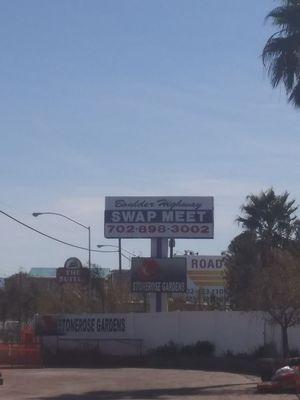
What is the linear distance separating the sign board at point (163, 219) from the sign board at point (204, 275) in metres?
22.4

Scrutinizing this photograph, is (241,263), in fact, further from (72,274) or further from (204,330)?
(72,274)

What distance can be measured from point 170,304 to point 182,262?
1383cm

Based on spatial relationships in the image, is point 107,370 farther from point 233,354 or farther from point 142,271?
point 142,271

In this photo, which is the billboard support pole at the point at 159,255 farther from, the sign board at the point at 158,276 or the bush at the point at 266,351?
the bush at the point at 266,351

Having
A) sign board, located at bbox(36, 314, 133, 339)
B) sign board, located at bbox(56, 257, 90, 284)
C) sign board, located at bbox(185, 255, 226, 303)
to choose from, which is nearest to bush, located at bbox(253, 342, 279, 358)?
sign board, located at bbox(36, 314, 133, 339)

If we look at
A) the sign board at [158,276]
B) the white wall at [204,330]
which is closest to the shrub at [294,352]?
the white wall at [204,330]

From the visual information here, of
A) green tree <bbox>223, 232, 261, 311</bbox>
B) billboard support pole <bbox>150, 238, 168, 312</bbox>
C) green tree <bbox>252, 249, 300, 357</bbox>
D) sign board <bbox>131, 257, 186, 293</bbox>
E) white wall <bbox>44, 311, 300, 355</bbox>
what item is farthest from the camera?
billboard support pole <bbox>150, 238, 168, 312</bbox>

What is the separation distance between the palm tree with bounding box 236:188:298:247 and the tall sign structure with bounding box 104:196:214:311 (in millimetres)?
2352

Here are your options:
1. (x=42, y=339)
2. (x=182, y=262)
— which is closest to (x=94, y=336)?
(x=42, y=339)

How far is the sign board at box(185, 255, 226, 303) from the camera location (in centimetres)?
8294

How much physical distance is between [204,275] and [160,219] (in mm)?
26673

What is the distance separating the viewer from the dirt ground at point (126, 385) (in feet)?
108

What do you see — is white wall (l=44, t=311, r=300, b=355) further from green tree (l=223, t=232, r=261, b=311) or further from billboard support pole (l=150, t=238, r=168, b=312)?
billboard support pole (l=150, t=238, r=168, b=312)

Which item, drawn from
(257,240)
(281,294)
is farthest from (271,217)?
(281,294)
